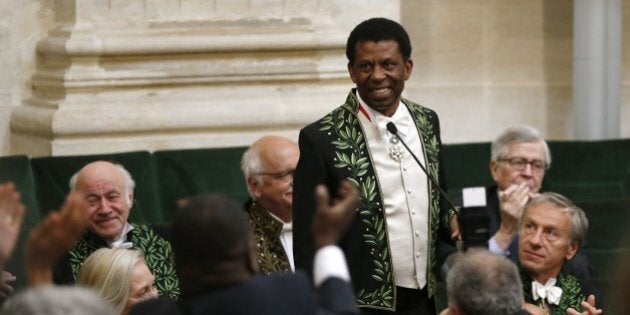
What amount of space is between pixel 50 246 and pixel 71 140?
5226 mm

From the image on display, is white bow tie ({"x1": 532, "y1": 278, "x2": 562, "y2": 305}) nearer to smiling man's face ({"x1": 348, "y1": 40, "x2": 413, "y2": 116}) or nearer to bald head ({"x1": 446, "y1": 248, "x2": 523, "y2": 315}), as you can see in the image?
smiling man's face ({"x1": 348, "y1": 40, "x2": 413, "y2": 116})

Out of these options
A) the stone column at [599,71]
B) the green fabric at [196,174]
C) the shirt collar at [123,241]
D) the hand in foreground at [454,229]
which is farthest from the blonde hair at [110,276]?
the stone column at [599,71]

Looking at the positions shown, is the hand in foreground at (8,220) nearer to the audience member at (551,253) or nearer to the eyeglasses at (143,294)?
the eyeglasses at (143,294)

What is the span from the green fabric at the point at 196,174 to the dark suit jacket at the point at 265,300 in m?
4.68

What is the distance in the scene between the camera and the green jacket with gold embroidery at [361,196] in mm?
5766

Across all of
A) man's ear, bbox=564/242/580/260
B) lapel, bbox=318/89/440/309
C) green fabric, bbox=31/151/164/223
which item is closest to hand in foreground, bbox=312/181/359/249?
lapel, bbox=318/89/440/309

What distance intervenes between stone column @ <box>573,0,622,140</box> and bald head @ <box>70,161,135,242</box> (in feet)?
12.5

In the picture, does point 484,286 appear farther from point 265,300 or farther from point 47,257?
point 47,257

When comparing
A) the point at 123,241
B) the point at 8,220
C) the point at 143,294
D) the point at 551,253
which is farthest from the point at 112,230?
the point at 8,220

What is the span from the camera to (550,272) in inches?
255

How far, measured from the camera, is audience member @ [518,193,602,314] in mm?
6340

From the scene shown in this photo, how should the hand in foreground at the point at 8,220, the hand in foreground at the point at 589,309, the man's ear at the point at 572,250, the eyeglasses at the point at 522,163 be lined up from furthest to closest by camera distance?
1. the eyeglasses at the point at 522,163
2. the man's ear at the point at 572,250
3. the hand in foreground at the point at 589,309
4. the hand in foreground at the point at 8,220

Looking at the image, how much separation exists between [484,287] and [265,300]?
102 cm

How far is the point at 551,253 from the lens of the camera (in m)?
6.50
